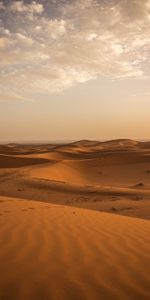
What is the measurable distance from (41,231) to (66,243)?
2.51ft

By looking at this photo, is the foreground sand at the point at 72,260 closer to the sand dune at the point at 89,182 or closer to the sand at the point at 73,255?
the sand at the point at 73,255

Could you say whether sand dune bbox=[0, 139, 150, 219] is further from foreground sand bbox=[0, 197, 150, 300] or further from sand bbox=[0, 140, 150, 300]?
foreground sand bbox=[0, 197, 150, 300]

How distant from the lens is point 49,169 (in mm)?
19984

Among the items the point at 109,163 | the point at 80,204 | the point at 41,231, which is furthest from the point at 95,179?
the point at 41,231

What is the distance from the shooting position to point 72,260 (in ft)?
11.5

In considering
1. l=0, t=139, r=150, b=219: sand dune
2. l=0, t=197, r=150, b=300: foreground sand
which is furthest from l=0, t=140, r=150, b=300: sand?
l=0, t=139, r=150, b=219: sand dune

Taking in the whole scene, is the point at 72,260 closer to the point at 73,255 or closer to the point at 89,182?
the point at 73,255

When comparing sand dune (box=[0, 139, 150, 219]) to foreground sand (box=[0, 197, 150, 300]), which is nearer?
foreground sand (box=[0, 197, 150, 300])

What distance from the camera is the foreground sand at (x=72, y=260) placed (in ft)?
9.11

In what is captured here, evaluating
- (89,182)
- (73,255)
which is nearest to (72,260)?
(73,255)

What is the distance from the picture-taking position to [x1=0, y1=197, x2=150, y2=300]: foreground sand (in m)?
2.78

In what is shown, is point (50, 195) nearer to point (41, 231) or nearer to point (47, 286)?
point (41, 231)

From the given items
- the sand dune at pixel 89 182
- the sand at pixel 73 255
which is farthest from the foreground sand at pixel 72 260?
the sand dune at pixel 89 182

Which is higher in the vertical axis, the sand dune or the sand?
the sand dune
